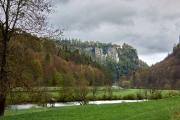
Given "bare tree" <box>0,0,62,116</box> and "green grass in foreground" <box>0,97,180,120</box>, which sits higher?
"bare tree" <box>0,0,62,116</box>

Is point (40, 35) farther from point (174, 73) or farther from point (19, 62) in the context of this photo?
point (174, 73)

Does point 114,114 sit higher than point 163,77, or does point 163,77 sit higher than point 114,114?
point 163,77

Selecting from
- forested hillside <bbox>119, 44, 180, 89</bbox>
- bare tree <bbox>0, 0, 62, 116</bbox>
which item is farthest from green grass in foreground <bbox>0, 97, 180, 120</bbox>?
forested hillside <bbox>119, 44, 180, 89</bbox>

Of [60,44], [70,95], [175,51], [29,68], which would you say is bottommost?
[70,95]

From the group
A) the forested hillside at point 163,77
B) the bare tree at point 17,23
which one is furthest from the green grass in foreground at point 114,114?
the forested hillside at point 163,77

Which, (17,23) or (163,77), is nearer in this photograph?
(17,23)

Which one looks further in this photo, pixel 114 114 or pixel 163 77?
pixel 163 77

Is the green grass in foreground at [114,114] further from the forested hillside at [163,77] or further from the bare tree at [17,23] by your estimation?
Result: the forested hillside at [163,77]

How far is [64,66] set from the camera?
118250 mm

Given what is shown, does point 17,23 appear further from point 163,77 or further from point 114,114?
point 163,77

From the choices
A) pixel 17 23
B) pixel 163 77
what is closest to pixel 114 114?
pixel 17 23

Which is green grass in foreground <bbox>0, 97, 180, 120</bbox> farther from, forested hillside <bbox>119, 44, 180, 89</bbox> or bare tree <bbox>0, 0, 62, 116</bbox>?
forested hillside <bbox>119, 44, 180, 89</bbox>

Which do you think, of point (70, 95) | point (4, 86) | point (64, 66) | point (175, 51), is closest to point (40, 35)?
point (4, 86)

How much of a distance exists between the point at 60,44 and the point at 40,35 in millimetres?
1564
